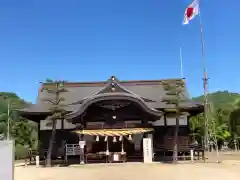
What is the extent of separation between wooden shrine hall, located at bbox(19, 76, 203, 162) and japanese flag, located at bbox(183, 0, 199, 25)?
28.2 ft

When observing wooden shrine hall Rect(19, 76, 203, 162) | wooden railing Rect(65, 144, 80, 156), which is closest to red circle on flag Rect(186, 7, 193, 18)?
wooden shrine hall Rect(19, 76, 203, 162)

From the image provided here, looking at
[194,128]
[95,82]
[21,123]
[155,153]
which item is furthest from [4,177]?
[194,128]

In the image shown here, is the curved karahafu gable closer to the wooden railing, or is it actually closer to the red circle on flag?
the wooden railing

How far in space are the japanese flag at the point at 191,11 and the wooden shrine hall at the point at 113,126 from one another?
8.61 m

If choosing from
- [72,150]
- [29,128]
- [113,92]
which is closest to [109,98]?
[113,92]

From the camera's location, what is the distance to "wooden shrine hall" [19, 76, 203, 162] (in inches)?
1030

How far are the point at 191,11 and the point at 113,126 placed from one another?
14399 mm

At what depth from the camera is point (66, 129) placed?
30.1 m

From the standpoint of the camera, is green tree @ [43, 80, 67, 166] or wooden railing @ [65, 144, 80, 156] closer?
green tree @ [43, 80, 67, 166]

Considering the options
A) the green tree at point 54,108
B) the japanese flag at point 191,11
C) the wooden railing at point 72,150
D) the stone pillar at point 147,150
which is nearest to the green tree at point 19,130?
the wooden railing at point 72,150

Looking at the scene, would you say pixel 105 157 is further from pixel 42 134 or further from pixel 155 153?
pixel 42 134

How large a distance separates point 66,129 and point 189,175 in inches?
602

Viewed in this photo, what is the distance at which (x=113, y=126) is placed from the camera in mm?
26766

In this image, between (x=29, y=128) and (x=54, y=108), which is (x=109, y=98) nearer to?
(x=54, y=108)
